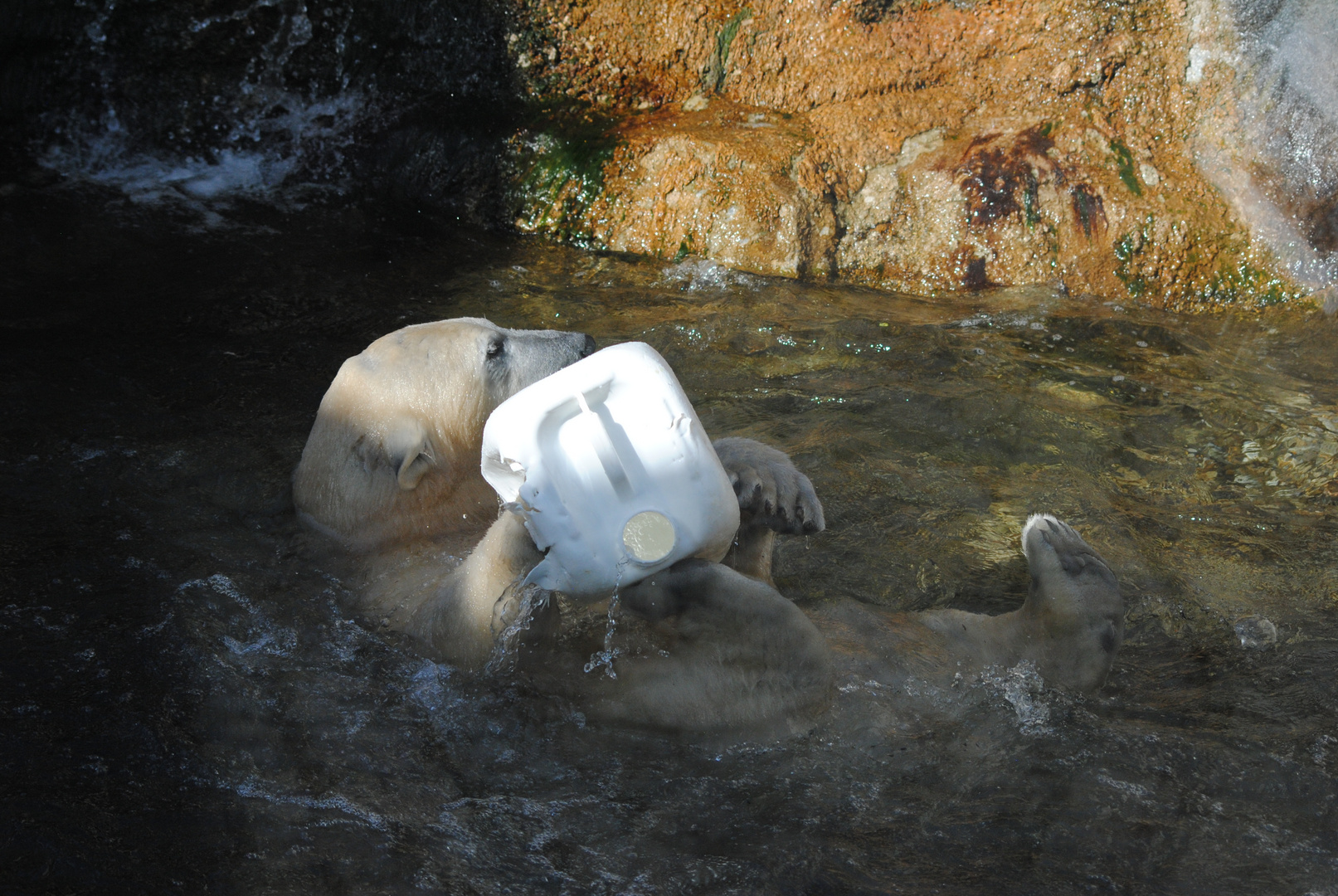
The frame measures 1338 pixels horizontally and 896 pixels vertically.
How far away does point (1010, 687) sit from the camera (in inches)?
103

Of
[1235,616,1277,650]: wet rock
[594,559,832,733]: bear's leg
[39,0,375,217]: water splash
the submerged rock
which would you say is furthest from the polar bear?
[39,0,375,217]: water splash

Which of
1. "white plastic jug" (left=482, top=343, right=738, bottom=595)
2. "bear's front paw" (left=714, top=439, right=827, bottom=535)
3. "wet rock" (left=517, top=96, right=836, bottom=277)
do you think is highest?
"wet rock" (left=517, top=96, right=836, bottom=277)

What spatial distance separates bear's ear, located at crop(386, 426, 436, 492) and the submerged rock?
2.88 m

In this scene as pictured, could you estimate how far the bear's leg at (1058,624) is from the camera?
2.63 m

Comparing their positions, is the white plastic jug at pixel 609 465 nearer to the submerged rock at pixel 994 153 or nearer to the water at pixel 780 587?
the water at pixel 780 587

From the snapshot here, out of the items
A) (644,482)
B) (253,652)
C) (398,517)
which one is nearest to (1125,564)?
(644,482)

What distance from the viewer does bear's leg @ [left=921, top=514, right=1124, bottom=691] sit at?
103 inches

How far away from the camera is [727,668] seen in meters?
2.34

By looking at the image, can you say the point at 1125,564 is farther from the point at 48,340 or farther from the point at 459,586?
the point at 48,340

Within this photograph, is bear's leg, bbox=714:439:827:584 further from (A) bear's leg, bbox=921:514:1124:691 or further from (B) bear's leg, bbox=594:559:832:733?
(A) bear's leg, bbox=921:514:1124:691

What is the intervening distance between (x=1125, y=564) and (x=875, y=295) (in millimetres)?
2342

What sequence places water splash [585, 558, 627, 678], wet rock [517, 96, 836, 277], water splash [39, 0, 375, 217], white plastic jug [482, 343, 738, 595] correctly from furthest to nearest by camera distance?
water splash [39, 0, 375, 217], wet rock [517, 96, 836, 277], water splash [585, 558, 627, 678], white plastic jug [482, 343, 738, 595]

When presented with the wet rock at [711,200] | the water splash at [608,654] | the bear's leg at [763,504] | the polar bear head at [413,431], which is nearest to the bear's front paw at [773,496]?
the bear's leg at [763,504]

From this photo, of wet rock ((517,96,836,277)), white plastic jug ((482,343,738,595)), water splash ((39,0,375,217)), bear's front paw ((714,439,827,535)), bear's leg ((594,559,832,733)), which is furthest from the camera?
water splash ((39,0,375,217))
